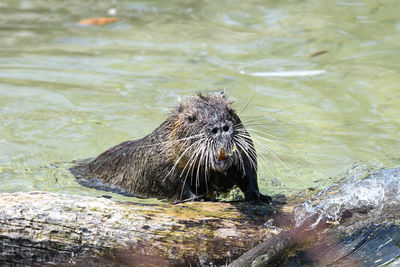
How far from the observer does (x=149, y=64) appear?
29.4 ft

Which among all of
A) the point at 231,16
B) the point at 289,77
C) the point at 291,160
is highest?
the point at 231,16

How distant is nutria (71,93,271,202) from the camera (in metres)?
4.20

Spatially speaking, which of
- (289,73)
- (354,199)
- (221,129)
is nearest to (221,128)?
(221,129)

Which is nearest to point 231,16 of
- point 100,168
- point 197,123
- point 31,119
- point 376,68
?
point 376,68

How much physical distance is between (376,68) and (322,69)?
736 mm

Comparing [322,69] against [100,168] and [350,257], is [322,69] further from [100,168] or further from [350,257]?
[350,257]

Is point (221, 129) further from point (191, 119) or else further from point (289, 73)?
point (289, 73)

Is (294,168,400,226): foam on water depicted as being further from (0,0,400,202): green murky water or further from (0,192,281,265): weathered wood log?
(0,0,400,202): green murky water

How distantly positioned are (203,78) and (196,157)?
420 cm

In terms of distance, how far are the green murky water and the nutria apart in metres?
0.35

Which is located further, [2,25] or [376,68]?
[2,25]

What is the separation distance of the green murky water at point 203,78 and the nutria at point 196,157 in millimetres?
349

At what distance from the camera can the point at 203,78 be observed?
8344 mm

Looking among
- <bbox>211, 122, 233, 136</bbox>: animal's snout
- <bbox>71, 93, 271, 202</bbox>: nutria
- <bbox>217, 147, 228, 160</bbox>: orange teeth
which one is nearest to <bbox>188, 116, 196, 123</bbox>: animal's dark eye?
<bbox>71, 93, 271, 202</bbox>: nutria
